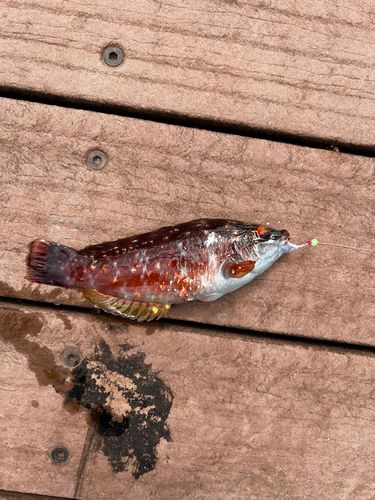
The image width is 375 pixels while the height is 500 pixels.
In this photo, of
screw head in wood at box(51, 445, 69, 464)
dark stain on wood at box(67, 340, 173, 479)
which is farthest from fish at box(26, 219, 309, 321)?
screw head in wood at box(51, 445, 69, 464)

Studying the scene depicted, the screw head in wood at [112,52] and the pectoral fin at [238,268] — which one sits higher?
the screw head in wood at [112,52]

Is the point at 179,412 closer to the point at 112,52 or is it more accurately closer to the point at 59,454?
the point at 59,454

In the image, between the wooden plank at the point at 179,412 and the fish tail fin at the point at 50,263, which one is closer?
the fish tail fin at the point at 50,263

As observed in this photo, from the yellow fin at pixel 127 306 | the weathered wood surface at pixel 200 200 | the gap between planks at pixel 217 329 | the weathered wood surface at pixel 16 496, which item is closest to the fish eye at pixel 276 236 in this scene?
the weathered wood surface at pixel 200 200

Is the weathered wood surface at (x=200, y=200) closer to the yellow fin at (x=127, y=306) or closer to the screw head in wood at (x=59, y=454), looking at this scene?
the yellow fin at (x=127, y=306)

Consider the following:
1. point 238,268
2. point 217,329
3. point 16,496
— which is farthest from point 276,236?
point 16,496

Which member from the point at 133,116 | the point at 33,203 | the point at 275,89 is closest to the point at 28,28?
the point at 133,116
